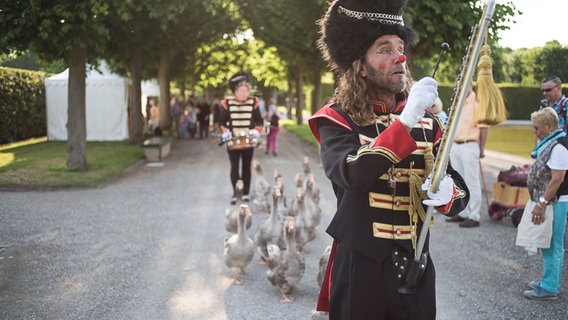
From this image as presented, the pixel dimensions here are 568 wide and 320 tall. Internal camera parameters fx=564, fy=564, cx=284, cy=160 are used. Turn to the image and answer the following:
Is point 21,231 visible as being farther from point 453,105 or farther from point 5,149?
point 5,149

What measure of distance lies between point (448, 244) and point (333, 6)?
19.0 feet

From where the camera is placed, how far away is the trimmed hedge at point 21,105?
57.1 feet

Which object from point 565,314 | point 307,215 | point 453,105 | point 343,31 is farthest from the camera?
point 307,215

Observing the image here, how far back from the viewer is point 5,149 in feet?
52.4

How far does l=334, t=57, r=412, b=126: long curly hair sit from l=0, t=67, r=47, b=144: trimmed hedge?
15.4 m

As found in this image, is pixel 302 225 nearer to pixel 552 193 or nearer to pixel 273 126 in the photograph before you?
pixel 552 193

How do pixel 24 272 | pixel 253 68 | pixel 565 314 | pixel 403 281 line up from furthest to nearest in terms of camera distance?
1. pixel 253 68
2. pixel 24 272
3. pixel 565 314
4. pixel 403 281

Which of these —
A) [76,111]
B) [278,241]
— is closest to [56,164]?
[76,111]

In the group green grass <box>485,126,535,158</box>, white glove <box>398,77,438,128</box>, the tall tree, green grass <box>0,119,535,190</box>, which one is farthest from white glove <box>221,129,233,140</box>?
green grass <box>485,126,535,158</box>

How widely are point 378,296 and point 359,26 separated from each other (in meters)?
1.30

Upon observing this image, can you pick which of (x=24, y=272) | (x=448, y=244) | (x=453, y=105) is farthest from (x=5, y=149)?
(x=453, y=105)

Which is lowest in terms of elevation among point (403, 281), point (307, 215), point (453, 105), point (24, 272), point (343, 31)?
point (24, 272)

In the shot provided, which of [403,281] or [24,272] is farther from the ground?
[403,281]

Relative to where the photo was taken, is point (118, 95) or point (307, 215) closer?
point (307, 215)
